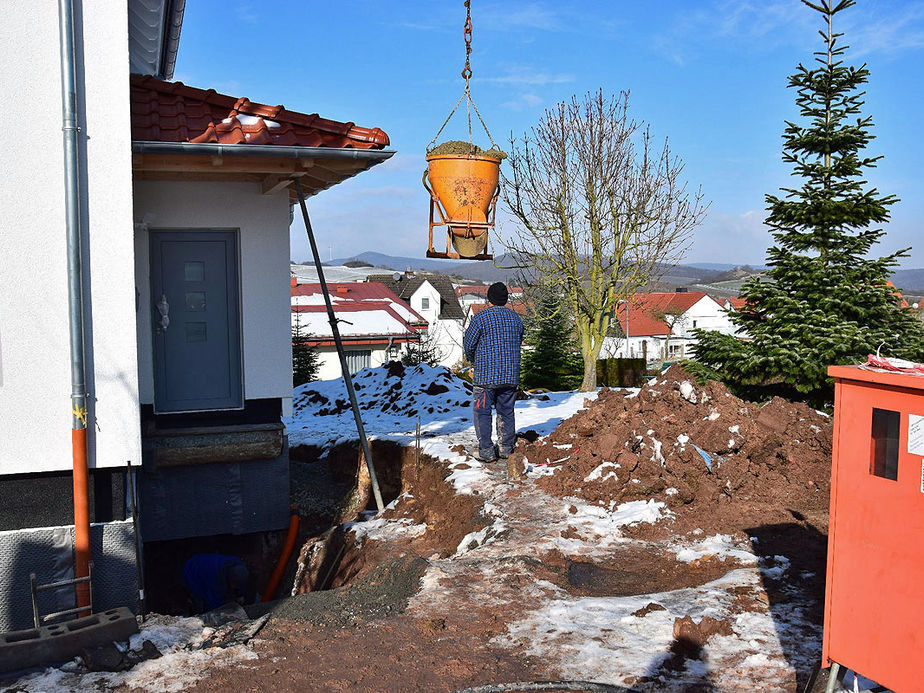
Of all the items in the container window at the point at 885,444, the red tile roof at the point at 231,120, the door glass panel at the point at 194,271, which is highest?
the red tile roof at the point at 231,120

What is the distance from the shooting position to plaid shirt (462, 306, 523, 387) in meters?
7.88

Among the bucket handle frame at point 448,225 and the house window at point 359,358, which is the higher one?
the bucket handle frame at point 448,225

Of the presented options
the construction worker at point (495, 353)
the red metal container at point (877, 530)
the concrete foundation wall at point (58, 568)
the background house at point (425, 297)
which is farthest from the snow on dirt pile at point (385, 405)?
the background house at point (425, 297)

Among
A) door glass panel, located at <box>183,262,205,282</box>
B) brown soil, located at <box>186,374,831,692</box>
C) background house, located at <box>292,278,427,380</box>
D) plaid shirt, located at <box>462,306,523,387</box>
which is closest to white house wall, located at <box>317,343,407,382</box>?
background house, located at <box>292,278,427,380</box>

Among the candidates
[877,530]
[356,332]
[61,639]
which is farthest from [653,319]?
[61,639]

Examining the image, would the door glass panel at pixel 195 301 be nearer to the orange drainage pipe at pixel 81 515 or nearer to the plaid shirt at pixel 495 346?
the orange drainage pipe at pixel 81 515

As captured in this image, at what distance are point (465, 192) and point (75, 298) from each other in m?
3.43

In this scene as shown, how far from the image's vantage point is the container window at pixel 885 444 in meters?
3.02

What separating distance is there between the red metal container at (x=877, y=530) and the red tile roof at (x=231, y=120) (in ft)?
15.2

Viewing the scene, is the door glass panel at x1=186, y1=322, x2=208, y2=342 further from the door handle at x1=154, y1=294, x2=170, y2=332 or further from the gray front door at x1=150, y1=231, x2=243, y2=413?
the door handle at x1=154, y1=294, x2=170, y2=332

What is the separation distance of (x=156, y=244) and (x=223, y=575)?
10.6 ft

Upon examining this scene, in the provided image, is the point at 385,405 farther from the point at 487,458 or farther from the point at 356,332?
the point at 356,332

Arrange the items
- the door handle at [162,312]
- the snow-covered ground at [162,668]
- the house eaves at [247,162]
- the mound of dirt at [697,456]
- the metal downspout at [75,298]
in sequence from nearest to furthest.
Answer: the snow-covered ground at [162,668] < the metal downspout at [75,298] < the house eaves at [247,162] < the mound of dirt at [697,456] < the door handle at [162,312]

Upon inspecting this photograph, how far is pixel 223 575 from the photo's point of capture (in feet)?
22.3
